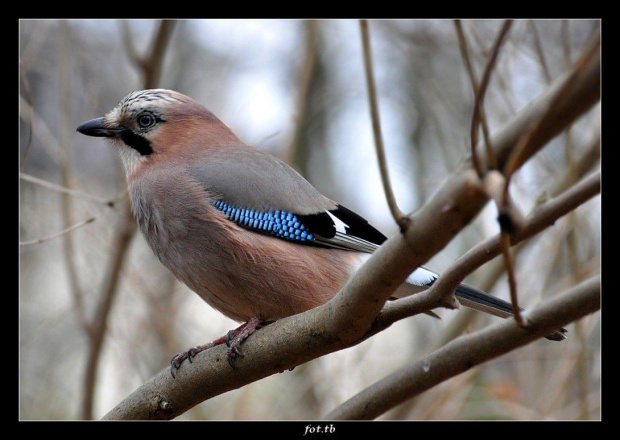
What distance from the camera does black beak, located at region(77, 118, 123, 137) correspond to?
546cm

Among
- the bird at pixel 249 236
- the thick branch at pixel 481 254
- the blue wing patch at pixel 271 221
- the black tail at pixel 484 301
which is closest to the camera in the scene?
the thick branch at pixel 481 254

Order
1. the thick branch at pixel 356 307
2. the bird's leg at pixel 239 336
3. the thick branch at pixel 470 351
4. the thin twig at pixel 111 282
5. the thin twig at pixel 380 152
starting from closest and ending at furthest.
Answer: the thick branch at pixel 356 307 < the thin twig at pixel 380 152 < the thick branch at pixel 470 351 < the bird's leg at pixel 239 336 < the thin twig at pixel 111 282

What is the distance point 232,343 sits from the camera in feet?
13.7

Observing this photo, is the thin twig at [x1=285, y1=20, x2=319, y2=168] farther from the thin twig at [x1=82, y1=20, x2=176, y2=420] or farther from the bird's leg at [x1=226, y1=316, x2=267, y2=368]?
the bird's leg at [x1=226, y1=316, x2=267, y2=368]

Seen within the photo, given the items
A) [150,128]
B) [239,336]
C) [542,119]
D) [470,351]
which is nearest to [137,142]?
[150,128]

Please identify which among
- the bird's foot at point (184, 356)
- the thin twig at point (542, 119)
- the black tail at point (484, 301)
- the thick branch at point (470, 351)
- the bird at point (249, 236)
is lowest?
the thick branch at point (470, 351)

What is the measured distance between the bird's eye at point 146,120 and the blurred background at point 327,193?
54 centimetres

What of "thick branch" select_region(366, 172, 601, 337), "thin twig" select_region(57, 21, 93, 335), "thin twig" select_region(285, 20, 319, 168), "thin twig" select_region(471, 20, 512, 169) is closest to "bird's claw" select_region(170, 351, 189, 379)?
"thick branch" select_region(366, 172, 601, 337)

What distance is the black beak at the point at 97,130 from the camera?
5.46m

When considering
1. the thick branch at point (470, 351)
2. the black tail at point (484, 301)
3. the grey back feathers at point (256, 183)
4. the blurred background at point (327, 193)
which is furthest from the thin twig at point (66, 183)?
the black tail at point (484, 301)

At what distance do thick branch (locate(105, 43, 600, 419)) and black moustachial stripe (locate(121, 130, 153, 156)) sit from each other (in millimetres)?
1746

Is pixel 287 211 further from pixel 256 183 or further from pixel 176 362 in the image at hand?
pixel 176 362

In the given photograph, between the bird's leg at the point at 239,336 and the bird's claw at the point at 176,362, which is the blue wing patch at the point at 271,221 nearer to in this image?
the bird's leg at the point at 239,336
